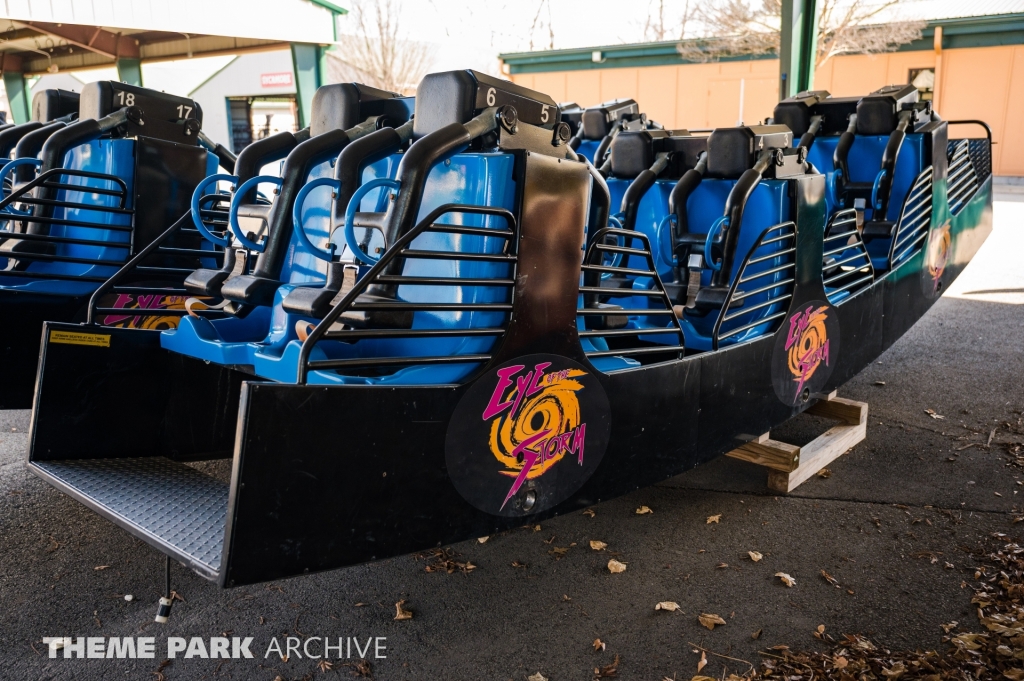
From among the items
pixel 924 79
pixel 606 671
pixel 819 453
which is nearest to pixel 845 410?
pixel 819 453

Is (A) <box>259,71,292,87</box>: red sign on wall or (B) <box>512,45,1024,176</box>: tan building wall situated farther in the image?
(A) <box>259,71,292,87</box>: red sign on wall

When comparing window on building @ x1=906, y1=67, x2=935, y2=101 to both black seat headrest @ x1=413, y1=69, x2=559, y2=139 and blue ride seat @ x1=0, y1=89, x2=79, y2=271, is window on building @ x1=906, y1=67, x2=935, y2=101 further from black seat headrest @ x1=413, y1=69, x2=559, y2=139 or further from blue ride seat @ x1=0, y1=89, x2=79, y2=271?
black seat headrest @ x1=413, y1=69, x2=559, y2=139

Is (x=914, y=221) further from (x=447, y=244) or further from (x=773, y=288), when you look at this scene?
(x=447, y=244)

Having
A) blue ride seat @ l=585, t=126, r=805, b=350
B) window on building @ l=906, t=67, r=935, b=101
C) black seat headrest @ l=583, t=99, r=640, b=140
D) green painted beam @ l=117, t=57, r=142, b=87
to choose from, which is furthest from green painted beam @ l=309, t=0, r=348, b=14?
window on building @ l=906, t=67, r=935, b=101

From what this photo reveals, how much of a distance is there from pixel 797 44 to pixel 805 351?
18.0 ft

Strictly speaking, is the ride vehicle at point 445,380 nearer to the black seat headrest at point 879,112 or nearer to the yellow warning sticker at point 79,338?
the yellow warning sticker at point 79,338

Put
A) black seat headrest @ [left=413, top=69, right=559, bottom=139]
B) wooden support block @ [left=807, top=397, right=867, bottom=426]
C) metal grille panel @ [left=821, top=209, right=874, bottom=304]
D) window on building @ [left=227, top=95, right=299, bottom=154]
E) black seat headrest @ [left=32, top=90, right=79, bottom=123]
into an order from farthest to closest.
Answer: window on building @ [left=227, top=95, right=299, bottom=154]
black seat headrest @ [left=32, top=90, right=79, bottom=123]
wooden support block @ [left=807, top=397, right=867, bottom=426]
metal grille panel @ [left=821, top=209, right=874, bottom=304]
black seat headrest @ [left=413, top=69, right=559, bottom=139]

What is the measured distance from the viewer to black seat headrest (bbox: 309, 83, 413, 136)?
3158 mm

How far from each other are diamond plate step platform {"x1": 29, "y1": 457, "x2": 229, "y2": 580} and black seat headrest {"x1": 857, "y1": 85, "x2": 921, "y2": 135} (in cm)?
436

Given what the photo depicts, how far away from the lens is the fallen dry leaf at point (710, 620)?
2539 mm

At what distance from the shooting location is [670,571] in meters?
2.91

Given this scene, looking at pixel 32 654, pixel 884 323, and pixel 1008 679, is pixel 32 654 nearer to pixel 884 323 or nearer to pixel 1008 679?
pixel 1008 679

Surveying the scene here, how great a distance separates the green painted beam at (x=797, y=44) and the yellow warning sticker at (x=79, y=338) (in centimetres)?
681

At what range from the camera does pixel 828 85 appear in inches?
779
